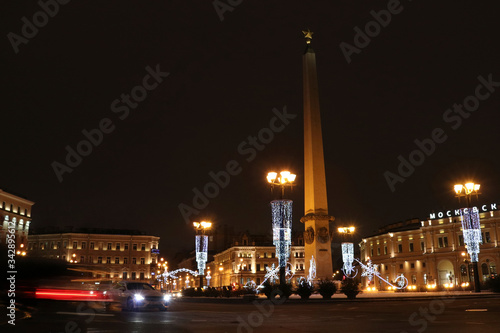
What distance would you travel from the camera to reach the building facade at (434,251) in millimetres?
85562

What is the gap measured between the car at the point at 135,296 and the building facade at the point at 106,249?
95824 mm

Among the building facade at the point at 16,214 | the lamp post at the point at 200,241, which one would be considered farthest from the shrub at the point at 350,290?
the building facade at the point at 16,214

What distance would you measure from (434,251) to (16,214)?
258 feet

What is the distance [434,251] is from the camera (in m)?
95.3

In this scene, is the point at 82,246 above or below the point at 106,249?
above

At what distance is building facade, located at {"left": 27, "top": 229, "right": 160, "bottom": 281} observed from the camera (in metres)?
114

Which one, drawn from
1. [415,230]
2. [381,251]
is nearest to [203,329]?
[415,230]

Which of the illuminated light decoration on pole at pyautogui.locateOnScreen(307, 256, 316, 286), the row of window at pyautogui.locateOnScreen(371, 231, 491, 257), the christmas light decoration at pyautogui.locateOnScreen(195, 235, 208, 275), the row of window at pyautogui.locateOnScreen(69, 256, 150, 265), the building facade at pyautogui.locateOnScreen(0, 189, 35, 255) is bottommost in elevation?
the illuminated light decoration on pole at pyautogui.locateOnScreen(307, 256, 316, 286)

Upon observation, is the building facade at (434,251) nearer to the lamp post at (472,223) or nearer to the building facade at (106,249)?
the lamp post at (472,223)

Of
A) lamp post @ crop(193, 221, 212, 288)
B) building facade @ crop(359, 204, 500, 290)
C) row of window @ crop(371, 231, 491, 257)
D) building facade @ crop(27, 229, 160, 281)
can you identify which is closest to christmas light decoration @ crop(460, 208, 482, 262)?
lamp post @ crop(193, 221, 212, 288)

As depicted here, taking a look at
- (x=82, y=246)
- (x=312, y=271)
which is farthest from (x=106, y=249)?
(x=312, y=271)

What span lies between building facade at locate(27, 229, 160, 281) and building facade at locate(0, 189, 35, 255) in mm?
20189

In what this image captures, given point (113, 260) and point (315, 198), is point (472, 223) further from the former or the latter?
point (113, 260)

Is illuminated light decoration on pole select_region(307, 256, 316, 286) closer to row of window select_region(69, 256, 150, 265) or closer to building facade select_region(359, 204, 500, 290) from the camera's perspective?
building facade select_region(359, 204, 500, 290)
